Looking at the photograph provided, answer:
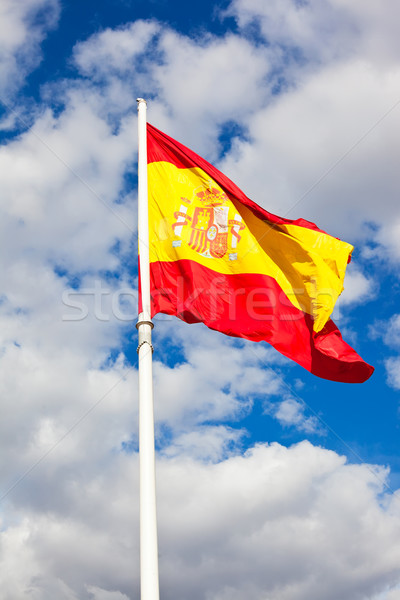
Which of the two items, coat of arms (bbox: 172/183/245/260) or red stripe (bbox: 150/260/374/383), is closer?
red stripe (bbox: 150/260/374/383)

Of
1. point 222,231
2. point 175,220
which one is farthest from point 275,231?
point 175,220

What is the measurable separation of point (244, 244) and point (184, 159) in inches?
108

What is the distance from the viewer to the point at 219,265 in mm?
16891

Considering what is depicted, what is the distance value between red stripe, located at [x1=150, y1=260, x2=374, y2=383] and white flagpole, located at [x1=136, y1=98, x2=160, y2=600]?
1.02m

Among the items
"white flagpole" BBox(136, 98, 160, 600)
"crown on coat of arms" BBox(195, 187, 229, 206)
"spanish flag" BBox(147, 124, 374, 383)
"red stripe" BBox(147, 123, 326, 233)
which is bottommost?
"white flagpole" BBox(136, 98, 160, 600)

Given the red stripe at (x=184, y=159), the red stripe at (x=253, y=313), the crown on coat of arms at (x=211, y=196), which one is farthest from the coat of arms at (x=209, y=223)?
the red stripe at (x=253, y=313)

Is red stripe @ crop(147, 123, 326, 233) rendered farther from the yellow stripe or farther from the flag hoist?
the yellow stripe

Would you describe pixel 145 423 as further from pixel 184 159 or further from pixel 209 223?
pixel 184 159

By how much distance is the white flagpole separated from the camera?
11430mm

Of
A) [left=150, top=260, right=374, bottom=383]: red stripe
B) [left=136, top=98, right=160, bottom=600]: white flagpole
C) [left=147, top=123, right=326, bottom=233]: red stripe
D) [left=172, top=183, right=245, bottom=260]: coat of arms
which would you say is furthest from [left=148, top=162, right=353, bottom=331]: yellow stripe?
[left=136, top=98, right=160, bottom=600]: white flagpole

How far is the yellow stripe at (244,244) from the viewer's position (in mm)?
16578

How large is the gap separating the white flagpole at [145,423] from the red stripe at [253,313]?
1.02 meters

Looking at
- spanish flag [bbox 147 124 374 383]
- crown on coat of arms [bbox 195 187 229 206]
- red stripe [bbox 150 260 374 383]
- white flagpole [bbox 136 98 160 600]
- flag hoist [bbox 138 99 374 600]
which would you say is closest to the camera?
white flagpole [bbox 136 98 160 600]

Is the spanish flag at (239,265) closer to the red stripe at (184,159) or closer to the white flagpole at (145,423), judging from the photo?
the red stripe at (184,159)
